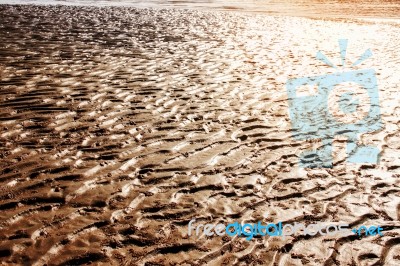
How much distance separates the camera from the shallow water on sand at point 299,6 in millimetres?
21016

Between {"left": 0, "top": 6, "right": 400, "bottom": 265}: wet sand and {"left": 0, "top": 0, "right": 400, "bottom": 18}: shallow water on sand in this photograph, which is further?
{"left": 0, "top": 0, "right": 400, "bottom": 18}: shallow water on sand

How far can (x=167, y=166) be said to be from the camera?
4.55 m

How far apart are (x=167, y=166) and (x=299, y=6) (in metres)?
23.6

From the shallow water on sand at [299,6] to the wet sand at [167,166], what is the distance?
13.4 m

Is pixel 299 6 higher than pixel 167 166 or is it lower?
higher

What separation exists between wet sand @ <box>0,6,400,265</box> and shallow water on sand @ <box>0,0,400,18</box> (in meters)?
13.4

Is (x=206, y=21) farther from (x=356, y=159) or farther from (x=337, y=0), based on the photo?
(x=337, y=0)

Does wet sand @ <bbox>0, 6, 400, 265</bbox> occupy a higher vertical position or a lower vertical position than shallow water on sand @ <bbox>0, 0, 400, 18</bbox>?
lower

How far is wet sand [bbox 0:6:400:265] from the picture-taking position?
3285 millimetres

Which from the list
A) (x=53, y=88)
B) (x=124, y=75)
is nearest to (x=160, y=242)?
(x=53, y=88)

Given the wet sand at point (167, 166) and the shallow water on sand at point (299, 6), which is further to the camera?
the shallow water on sand at point (299, 6)

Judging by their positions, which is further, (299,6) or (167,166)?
(299,6)

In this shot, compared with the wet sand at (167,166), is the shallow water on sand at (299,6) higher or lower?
higher

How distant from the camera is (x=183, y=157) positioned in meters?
4.77
